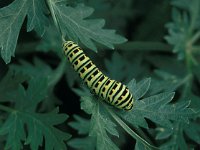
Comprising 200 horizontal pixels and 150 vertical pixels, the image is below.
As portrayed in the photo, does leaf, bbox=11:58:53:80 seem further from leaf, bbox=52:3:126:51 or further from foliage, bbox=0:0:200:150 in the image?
leaf, bbox=52:3:126:51

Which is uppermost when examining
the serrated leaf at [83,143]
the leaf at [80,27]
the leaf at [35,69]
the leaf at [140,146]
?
the leaf at [35,69]

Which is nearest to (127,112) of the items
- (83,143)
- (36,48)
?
(83,143)

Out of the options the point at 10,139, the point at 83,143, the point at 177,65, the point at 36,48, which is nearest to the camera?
the point at 10,139

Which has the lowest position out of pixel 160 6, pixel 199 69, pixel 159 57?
pixel 199 69

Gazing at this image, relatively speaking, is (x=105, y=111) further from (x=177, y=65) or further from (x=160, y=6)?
(x=160, y=6)

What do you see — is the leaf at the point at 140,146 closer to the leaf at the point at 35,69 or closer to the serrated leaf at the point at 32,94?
the serrated leaf at the point at 32,94

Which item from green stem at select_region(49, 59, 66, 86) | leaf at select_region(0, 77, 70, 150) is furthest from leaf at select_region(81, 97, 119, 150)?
green stem at select_region(49, 59, 66, 86)

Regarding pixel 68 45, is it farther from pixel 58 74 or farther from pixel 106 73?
pixel 106 73

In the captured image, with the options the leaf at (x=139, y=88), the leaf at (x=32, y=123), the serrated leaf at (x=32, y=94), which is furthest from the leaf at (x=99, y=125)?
the serrated leaf at (x=32, y=94)
